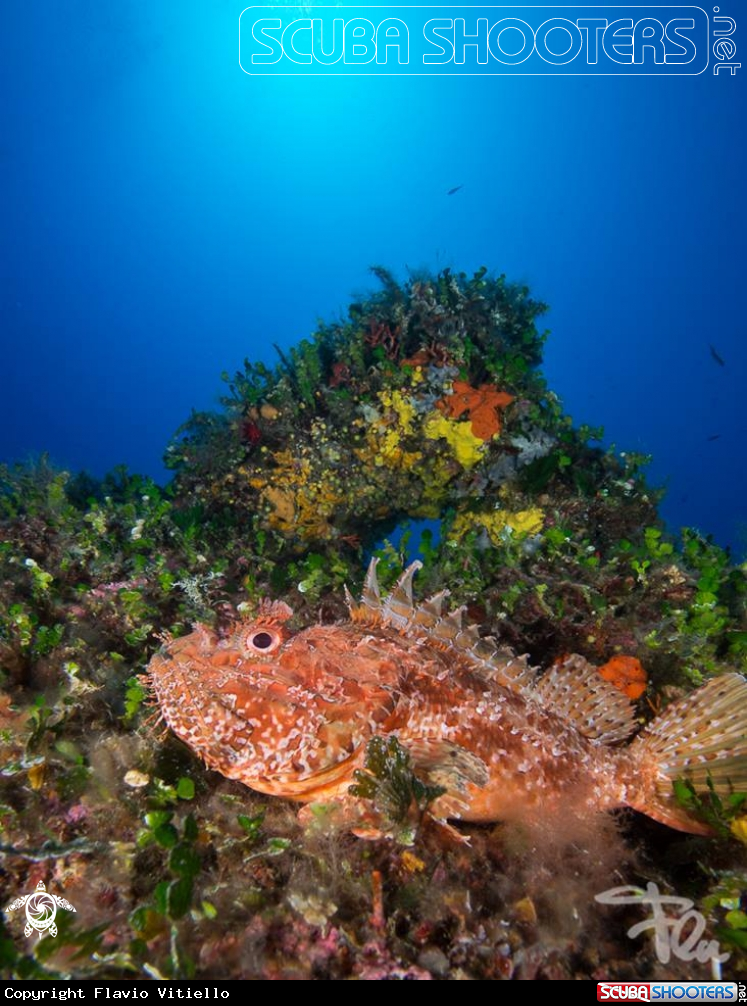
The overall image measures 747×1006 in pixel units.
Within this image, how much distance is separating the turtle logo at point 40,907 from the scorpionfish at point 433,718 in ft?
3.02

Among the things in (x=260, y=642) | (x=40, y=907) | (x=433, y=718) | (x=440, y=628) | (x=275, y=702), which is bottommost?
(x=40, y=907)

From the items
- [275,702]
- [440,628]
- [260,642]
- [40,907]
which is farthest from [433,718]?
[40,907]

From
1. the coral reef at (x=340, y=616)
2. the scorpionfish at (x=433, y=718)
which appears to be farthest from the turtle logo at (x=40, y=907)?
the scorpionfish at (x=433, y=718)

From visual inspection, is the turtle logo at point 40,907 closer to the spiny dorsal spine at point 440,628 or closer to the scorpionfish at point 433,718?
the scorpionfish at point 433,718

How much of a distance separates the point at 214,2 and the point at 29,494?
117m

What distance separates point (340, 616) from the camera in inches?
226

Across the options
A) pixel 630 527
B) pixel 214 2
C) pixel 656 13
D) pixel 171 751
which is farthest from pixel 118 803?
pixel 214 2

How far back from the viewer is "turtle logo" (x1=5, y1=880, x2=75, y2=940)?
8.25ft

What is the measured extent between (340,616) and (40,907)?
346cm

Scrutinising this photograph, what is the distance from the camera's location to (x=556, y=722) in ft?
12.9

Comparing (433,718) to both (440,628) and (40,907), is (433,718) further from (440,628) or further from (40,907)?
(40,907)

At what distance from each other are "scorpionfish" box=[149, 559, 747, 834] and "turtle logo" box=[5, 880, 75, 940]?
0.92 meters

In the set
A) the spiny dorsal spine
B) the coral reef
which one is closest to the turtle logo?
the coral reef

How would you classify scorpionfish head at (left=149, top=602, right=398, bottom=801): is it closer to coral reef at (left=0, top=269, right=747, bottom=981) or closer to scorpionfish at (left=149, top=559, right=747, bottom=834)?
scorpionfish at (left=149, top=559, right=747, bottom=834)
